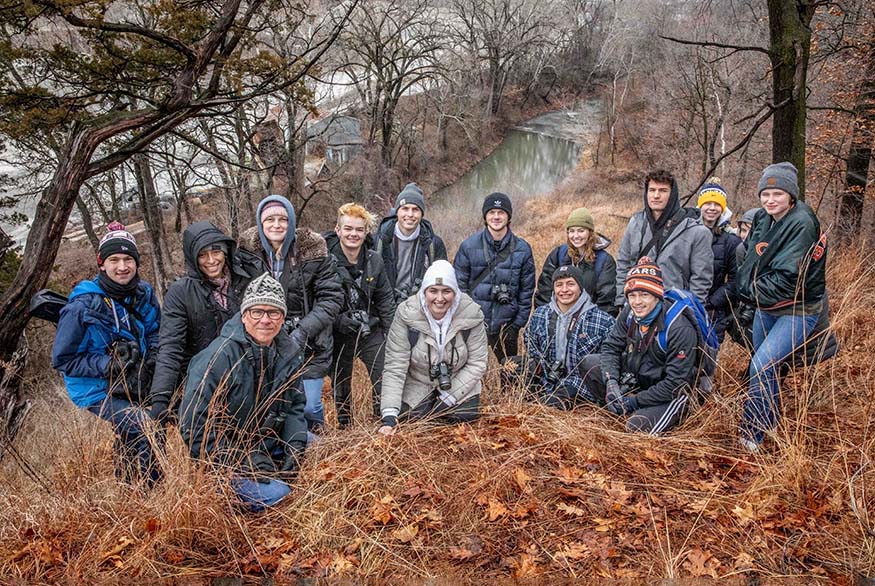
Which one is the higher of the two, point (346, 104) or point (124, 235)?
point (346, 104)

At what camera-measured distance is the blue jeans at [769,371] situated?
10.3 feet

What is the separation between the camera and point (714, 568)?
230 centimetres

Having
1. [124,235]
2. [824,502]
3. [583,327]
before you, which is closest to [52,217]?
[124,235]

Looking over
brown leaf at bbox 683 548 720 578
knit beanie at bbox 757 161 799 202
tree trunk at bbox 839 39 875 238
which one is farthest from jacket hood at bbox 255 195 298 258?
tree trunk at bbox 839 39 875 238

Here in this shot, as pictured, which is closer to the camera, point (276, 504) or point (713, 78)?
point (276, 504)

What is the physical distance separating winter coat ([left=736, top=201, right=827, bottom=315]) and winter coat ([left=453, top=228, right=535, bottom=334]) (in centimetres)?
184

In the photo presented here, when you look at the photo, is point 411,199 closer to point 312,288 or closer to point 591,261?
point 312,288

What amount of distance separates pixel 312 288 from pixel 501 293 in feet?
5.64

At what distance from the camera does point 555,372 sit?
3.99 meters

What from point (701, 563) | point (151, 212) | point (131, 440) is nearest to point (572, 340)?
point (701, 563)

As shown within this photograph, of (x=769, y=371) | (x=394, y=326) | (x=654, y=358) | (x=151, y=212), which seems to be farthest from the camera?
(x=151, y=212)

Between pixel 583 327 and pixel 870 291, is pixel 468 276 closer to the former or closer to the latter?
pixel 583 327

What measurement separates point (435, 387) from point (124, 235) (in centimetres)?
216

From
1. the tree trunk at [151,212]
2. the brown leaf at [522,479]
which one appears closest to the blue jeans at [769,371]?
the brown leaf at [522,479]
